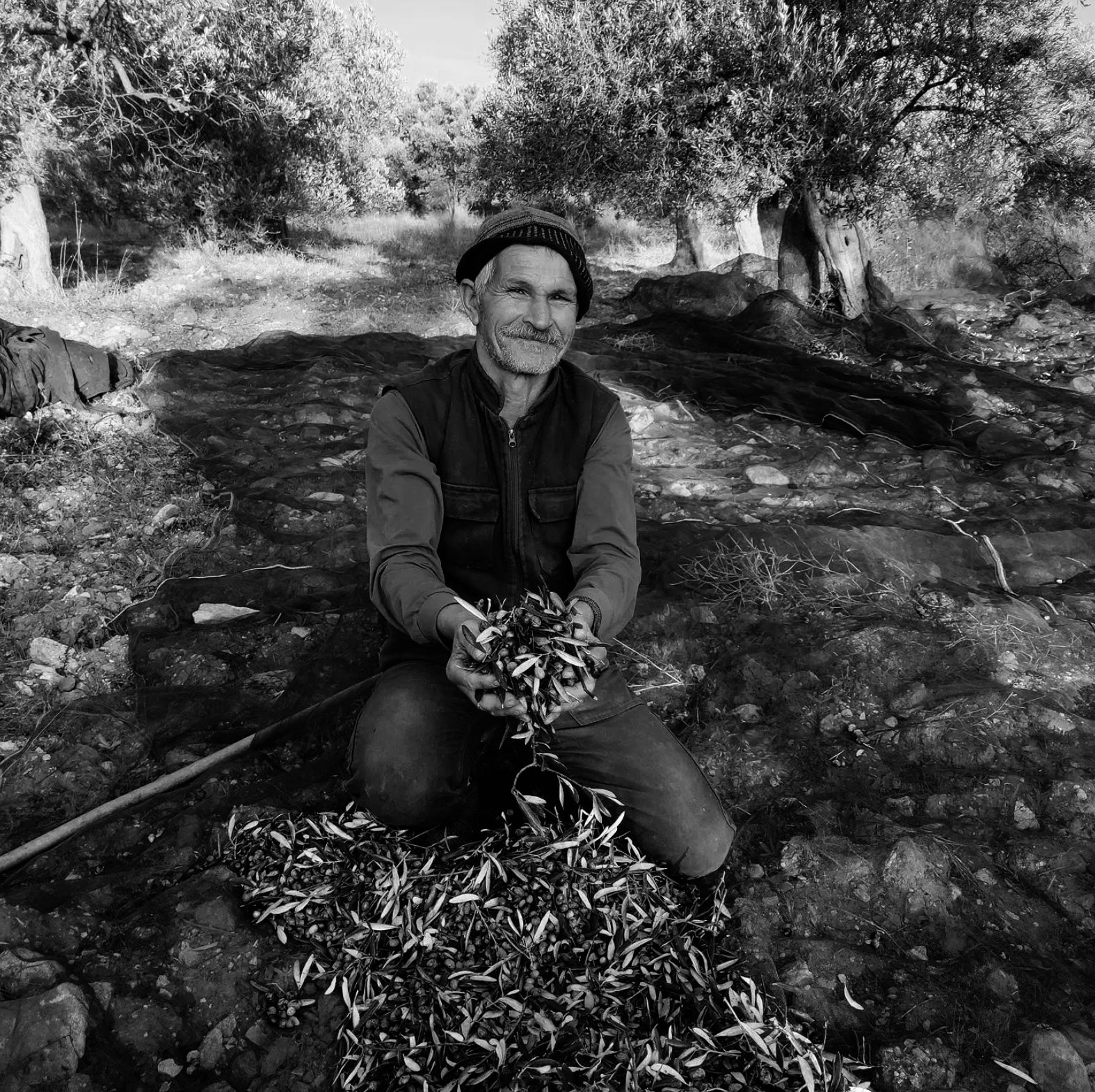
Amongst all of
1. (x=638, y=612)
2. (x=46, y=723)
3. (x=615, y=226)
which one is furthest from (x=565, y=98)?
(x=615, y=226)

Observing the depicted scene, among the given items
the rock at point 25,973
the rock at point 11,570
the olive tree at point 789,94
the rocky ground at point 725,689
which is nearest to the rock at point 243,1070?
the rocky ground at point 725,689

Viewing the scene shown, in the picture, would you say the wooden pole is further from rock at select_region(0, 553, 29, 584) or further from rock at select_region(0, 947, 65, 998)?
rock at select_region(0, 553, 29, 584)

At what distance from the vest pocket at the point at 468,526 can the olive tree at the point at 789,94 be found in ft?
21.3

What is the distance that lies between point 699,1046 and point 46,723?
113 inches

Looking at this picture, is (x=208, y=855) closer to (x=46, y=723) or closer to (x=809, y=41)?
(x=46, y=723)

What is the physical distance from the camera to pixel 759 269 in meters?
10.5

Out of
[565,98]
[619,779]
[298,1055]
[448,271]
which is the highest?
[565,98]

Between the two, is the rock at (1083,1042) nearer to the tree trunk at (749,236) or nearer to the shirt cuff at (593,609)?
the shirt cuff at (593,609)

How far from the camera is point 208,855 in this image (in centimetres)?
283

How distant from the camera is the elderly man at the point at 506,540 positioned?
2.71 meters

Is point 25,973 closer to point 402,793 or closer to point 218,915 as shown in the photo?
point 218,915

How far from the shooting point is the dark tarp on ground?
21.7ft

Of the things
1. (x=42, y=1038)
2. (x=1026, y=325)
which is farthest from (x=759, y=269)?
(x=42, y=1038)

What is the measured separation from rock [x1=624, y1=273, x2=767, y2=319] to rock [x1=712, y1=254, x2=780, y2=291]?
32 centimetres
